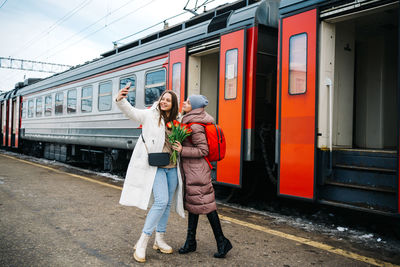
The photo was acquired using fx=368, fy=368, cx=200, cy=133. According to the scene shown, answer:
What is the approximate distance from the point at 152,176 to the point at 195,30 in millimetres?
4077

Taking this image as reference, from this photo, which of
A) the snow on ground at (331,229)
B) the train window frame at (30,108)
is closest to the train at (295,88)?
the snow on ground at (331,229)

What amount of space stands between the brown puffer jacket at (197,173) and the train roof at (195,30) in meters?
2.87

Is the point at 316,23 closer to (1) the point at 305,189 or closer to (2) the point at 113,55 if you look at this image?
(1) the point at 305,189

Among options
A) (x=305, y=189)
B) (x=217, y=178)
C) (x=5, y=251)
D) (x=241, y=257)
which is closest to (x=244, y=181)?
(x=217, y=178)

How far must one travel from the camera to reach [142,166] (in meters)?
3.47

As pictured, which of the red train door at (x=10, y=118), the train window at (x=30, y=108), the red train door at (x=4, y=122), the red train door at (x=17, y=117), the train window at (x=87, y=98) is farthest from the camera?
the red train door at (x=4, y=122)

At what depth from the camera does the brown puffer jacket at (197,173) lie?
3445 millimetres

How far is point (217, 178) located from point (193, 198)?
2.53 metres

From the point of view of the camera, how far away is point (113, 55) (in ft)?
32.2

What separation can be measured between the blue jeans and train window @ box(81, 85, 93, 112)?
7.64 m

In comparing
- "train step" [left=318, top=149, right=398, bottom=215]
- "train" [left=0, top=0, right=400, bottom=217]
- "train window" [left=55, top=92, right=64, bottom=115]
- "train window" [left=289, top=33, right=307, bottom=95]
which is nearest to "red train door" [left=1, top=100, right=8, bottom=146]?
"train window" [left=55, top=92, right=64, bottom=115]

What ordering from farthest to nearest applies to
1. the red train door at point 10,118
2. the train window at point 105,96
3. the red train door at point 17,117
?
the red train door at point 10,118 < the red train door at point 17,117 < the train window at point 105,96

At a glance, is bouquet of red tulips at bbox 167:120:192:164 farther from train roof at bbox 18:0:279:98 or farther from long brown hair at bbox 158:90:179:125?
train roof at bbox 18:0:279:98

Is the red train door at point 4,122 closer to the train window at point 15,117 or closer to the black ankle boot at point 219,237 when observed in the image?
the train window at point 15,117
